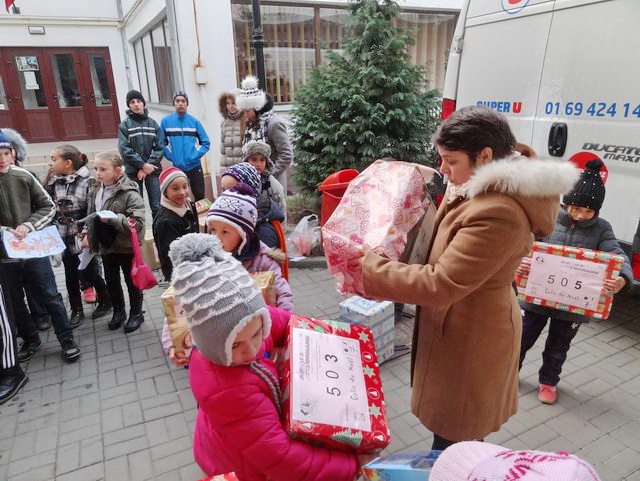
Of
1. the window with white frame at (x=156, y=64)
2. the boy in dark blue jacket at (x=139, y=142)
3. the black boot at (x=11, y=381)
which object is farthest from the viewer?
the window with white frame at (x=156, y=64)

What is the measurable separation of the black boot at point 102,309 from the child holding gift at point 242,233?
2.76 m

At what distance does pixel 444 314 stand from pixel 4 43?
17097mm

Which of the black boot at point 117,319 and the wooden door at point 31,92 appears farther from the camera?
the wooden door at point 31,92

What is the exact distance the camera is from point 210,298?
4.34 ft

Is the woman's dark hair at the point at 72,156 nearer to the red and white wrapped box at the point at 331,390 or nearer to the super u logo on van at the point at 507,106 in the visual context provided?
the red and white wrapped box at the point at 331,390

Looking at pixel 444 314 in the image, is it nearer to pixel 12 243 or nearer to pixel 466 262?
pixel 466 262

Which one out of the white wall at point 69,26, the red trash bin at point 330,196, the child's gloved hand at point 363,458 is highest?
the white wall at point 69,26

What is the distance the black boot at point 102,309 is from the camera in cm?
458

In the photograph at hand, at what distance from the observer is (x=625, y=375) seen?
3510 mm

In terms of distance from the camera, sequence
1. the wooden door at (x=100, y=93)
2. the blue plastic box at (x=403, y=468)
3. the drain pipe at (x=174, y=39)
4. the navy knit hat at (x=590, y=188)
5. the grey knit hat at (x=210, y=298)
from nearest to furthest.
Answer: the blue plastic box at (x=403, y=468), the grey knit hat at (x=210, y=298), the navy knit hat at (x=590, y=188), the drain pipe at (x=174, y=39), the wooden door at (x=100, y=93)

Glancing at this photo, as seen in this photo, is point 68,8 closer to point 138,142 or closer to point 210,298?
point 138,142

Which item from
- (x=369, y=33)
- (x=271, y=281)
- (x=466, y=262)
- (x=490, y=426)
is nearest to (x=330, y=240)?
(x=466, y=262)

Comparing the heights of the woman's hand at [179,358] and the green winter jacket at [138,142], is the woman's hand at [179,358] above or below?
below

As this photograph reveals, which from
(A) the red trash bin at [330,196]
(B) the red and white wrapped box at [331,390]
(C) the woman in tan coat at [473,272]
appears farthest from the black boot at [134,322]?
(C) the woman in tan coat at [473,272]
